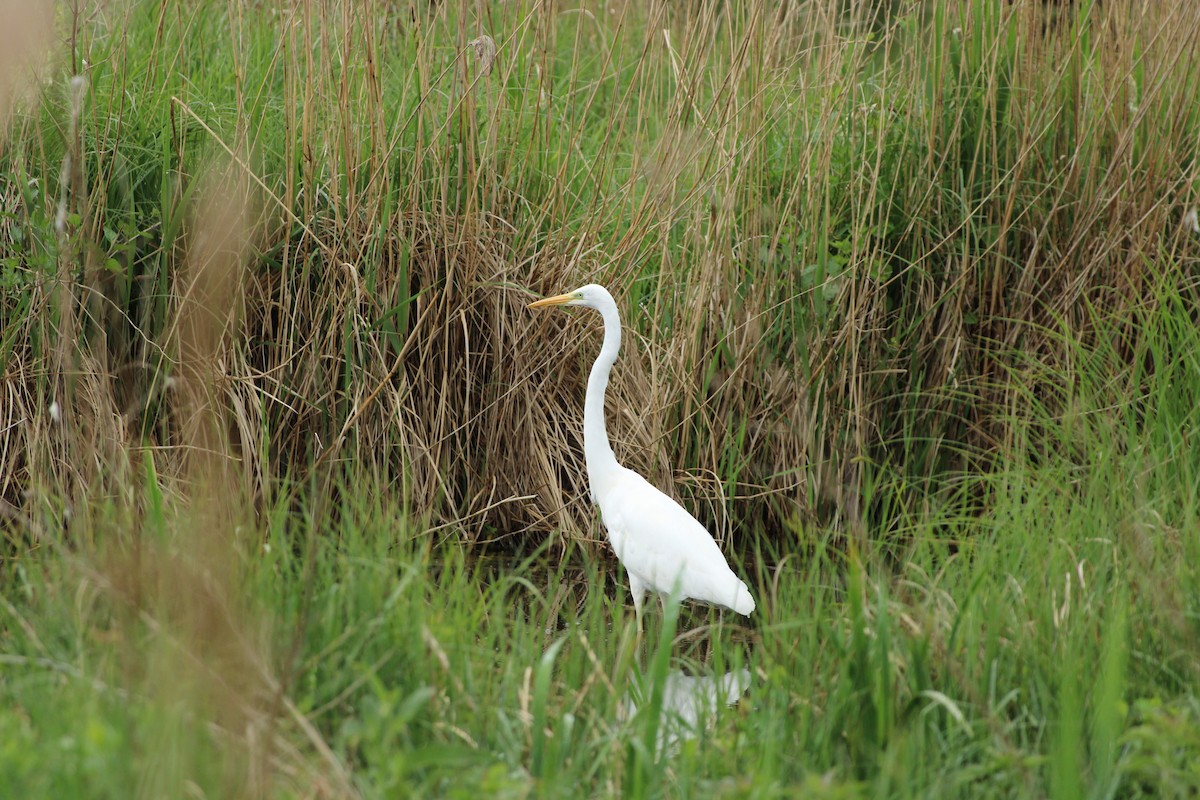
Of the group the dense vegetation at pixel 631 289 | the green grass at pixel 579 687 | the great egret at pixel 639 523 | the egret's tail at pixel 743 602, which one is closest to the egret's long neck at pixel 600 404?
the great egret at pixel 639 523

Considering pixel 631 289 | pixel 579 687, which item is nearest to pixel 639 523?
pixel 579 687

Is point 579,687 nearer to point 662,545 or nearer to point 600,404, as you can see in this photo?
point 662,545

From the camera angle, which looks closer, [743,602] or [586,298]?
[743,602]

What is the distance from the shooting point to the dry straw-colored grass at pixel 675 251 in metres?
3.06

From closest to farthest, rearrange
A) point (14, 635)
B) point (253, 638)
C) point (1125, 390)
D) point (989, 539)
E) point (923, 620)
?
1. point (253, 638)
2. point (14, 635)
3. point (923, 620)
4. point (989, 539)
5. point (1125, 390)

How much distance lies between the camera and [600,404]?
2.88 m

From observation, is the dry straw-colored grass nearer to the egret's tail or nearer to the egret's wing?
the egret's wing

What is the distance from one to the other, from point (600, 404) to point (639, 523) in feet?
0.94

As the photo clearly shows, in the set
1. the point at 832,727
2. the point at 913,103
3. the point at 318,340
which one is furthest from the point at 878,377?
the point at 832,727

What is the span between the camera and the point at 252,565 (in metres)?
1.91

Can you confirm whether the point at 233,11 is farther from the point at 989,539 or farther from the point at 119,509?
the point at 989,539

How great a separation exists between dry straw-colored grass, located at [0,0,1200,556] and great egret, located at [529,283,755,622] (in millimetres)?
362

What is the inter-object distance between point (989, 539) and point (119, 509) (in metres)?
1.64

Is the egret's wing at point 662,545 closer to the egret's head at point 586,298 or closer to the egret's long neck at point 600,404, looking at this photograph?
the egret's long neck at point 600,404
